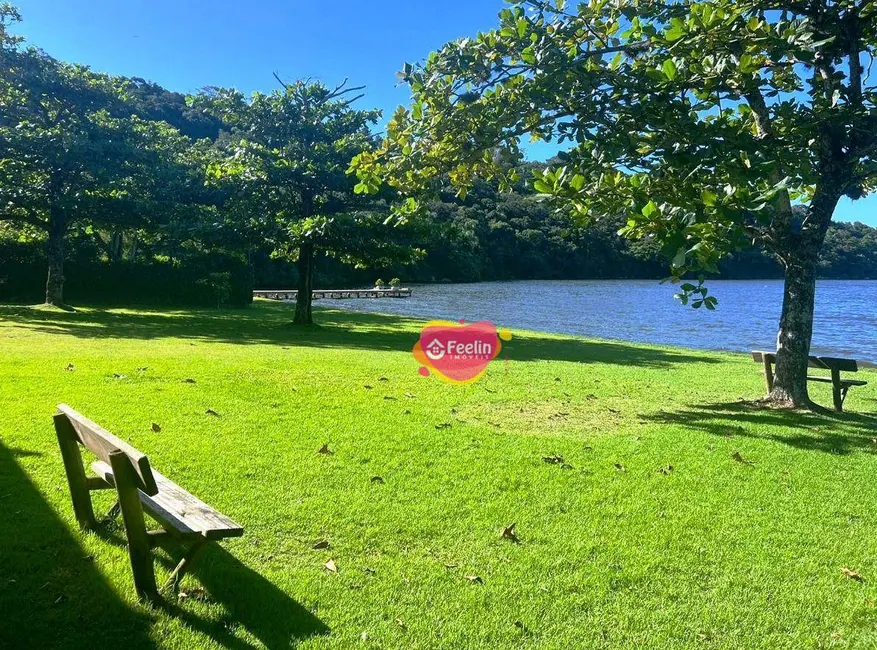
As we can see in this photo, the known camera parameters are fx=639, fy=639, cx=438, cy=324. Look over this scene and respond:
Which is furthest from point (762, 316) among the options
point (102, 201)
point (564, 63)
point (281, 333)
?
point (564, 63)

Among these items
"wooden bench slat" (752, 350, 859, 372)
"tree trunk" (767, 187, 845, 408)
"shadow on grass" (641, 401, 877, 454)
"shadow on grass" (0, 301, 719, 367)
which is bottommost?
"shadow on grass" (641, 401, 877, 454)

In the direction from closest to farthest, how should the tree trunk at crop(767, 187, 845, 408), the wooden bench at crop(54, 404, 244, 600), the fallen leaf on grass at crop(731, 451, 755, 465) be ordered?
the wooden bench at crop(54, 404, 244, 600), the fallen leaf on grass at crop(731, 451, 755, 465), the tree trunk at crop(767, 187, 845, 408)

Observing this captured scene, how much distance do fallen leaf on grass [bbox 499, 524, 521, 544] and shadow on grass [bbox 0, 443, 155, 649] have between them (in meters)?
2.17

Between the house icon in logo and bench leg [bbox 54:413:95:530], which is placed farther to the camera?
the house icon in logo

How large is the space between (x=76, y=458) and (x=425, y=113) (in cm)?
489

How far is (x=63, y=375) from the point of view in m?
8.69

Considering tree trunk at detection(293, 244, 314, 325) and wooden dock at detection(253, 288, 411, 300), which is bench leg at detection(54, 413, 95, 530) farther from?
wooden dock at detection(253, 288, 411, 300)

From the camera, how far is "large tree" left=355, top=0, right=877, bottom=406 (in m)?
5.25

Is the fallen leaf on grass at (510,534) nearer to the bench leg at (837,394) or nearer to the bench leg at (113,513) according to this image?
the bench leg at (113,513)

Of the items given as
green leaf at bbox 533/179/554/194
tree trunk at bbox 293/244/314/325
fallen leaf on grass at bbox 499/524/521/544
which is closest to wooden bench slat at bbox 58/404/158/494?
fallen leaf on grass at bbox 499/524/521/544

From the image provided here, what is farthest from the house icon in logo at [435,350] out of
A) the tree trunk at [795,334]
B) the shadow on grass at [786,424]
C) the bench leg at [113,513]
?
the bench leg at [113,513]

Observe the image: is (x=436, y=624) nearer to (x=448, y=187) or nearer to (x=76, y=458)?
(x=76, y=458)

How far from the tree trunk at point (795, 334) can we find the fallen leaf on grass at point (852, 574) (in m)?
5.11

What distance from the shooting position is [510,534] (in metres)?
4.22
